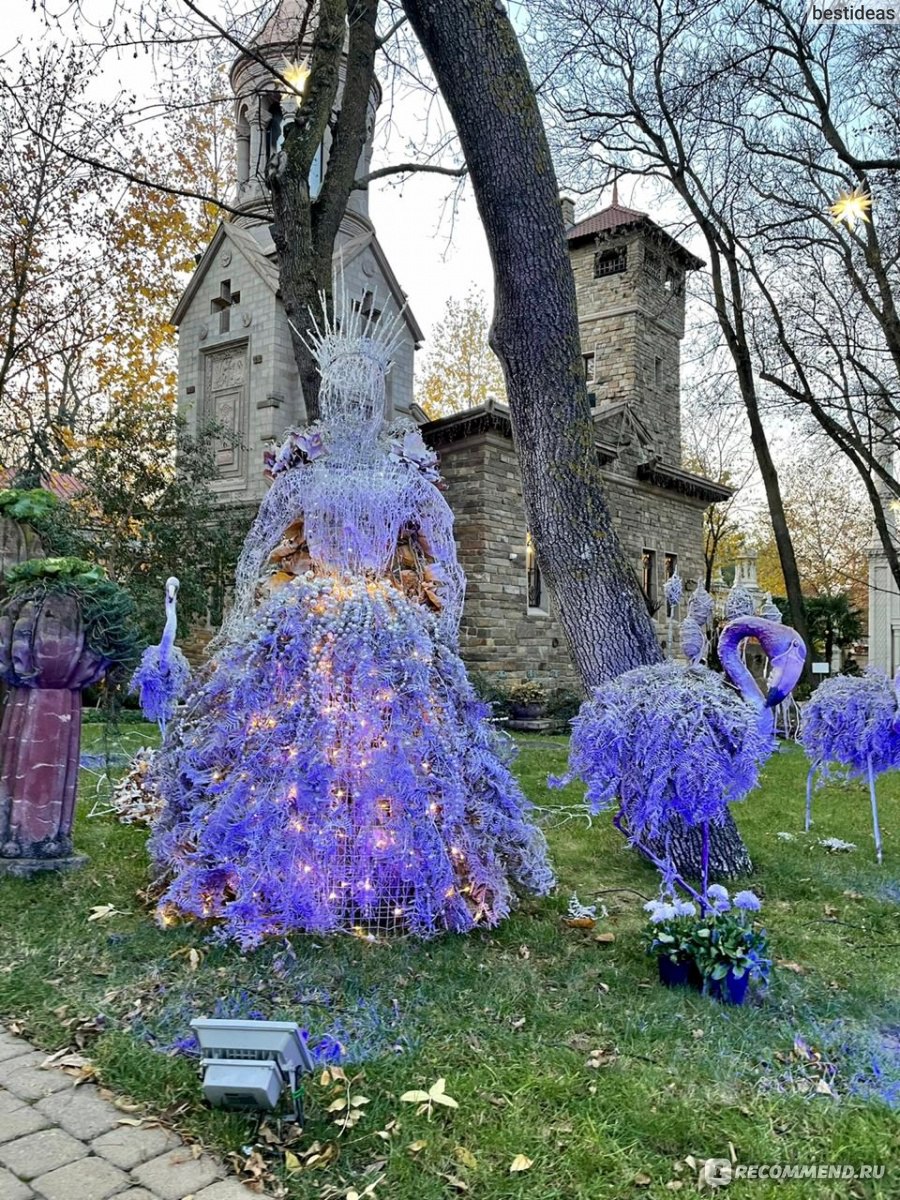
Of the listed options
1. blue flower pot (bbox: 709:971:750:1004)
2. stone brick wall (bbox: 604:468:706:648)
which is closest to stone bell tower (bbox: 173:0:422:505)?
stone brick wall (bbox: 604:468:706:648)

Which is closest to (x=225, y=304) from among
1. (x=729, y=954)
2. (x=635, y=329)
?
(x=635, y=329)

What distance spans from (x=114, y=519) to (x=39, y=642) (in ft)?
34.6

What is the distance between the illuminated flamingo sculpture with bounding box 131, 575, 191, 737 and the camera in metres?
5.93

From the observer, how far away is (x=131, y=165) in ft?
57.3

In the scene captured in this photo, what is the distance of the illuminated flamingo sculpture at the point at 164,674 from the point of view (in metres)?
5.93

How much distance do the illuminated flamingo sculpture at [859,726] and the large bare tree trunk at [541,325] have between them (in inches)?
60.8

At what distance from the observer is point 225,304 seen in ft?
57.7

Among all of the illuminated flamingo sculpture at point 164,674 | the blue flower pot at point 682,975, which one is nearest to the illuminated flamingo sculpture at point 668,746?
the blue flower pot at point 682,975

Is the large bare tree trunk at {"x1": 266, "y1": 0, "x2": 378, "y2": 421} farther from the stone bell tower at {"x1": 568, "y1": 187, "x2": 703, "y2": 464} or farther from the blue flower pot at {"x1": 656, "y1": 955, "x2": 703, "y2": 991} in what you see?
the stone bell tower at {"x1": 568, "y1": 187, "x2": 703, "y2": 464}

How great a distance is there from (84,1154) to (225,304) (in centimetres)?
1750

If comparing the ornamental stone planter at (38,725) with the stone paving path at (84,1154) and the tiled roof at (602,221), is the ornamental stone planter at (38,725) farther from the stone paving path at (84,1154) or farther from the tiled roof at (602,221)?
the tiled roof at (602,221)

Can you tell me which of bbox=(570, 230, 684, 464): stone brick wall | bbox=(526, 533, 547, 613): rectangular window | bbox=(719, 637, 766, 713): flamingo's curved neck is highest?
bbox=(570, 230, 684, 464): stone brick wall

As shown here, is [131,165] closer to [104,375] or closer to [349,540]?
[104,375]

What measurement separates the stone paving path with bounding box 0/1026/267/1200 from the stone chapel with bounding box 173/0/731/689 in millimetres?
10451
